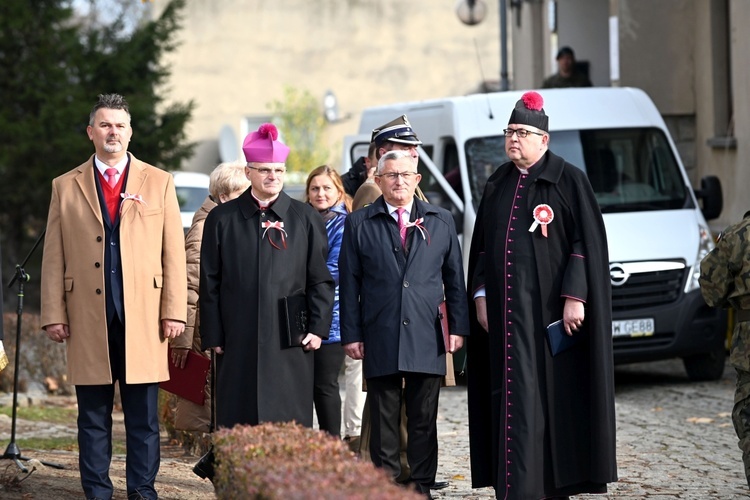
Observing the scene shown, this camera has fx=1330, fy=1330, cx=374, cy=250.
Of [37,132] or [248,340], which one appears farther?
[37,132]

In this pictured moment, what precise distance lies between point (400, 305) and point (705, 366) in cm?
629

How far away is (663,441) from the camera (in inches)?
362

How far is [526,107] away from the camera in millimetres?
6414

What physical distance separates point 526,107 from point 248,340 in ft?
5.74

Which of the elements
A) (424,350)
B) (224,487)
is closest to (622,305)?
(424,350)

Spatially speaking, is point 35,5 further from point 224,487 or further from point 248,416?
point 224,487

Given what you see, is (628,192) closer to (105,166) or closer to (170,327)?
(170,327)

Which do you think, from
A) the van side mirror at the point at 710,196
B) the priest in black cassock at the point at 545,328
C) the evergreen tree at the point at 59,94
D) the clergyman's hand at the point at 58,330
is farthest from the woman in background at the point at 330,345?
the evergreen tree at the point at 59,94

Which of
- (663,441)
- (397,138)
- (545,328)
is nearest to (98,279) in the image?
(397,138)

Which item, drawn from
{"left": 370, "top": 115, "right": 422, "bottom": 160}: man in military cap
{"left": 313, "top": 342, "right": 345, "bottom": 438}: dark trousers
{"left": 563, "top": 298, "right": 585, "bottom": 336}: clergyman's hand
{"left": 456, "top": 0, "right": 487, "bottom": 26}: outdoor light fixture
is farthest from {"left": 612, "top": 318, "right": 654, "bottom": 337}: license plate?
{"left": 456, "top": 0, "right": 487, "bottom": 26}: outdoor light fixture

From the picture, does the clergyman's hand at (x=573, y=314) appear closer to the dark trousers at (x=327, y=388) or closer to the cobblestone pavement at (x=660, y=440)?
the cobblestone pavement at (x=660, y=440)

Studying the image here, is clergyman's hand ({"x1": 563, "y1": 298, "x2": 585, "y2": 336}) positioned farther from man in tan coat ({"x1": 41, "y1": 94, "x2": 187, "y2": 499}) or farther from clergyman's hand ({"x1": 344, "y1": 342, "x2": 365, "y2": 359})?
man in tan coat ({"x1": 41, "y1": 94, "x2": 187, "y2": 499})

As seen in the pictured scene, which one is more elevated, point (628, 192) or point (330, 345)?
point (628, 192)

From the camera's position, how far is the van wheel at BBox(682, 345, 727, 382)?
11.9 meters
